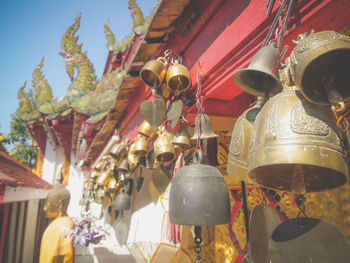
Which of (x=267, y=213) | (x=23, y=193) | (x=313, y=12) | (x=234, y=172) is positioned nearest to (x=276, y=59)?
(x=313, y=12)

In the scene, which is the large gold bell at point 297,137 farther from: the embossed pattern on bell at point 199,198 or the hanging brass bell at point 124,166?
the hanging brass bell at point 124,166

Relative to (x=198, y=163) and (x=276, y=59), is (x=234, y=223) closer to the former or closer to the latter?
(x=198, y=163)

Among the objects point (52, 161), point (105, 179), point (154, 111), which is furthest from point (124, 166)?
point (52, 161)

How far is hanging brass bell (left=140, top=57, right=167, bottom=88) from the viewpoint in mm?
1804

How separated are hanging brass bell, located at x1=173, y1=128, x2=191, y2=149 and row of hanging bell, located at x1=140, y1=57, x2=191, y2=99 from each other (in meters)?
0.30

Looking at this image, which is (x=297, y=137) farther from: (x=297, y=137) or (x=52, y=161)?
(x=52, y=161)

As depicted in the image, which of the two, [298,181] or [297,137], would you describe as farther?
[298,181]

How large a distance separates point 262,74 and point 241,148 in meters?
0.31

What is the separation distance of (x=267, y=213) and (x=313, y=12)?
2.88 feet

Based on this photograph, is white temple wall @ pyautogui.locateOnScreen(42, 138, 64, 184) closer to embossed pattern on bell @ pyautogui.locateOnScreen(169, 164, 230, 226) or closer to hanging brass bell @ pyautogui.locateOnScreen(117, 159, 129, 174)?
hanging brass bell @ pyautogui.locateOnScreen(117, 159, 129, 174)

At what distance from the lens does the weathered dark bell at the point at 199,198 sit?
41.8 inches

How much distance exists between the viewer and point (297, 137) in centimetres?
72

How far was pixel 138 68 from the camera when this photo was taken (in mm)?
2645

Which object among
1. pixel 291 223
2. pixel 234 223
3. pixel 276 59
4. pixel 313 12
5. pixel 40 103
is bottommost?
pixel 234 223
